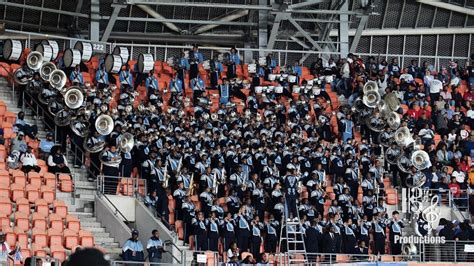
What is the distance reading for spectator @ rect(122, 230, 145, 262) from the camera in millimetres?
22188

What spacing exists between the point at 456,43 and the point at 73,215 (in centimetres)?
2089

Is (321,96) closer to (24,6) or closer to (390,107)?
(390,107)

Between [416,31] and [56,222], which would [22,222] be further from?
[416,31]

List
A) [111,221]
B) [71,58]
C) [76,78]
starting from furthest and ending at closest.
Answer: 1. [71,58]
2. [76,78]
3. [111,221]

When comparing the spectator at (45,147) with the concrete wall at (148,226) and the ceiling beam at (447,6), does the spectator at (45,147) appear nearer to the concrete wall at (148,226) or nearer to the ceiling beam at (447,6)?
the concrete wall at (148,226)

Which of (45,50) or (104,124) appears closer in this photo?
(104,124)

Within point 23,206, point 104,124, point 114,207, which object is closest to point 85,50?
point 104,124

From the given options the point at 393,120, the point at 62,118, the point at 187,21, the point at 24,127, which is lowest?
the point at 24,127

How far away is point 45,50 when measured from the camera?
2892cm

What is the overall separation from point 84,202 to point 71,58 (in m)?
5.07

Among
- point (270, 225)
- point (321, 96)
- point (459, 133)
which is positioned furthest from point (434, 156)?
point (270, 225)

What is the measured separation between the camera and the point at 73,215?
24.7 metres

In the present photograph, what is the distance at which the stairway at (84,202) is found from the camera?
78.8 ft

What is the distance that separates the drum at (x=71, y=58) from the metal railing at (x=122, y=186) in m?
4.38
